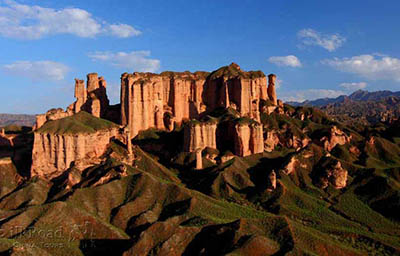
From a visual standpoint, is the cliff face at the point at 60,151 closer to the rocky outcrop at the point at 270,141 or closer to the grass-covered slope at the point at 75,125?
the grass-covered slope at the point at 75,125

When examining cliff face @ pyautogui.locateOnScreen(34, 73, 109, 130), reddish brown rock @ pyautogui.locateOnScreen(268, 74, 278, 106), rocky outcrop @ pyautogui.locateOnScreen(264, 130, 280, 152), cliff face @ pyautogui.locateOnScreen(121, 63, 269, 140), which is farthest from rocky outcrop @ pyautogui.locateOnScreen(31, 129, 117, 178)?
reddish brown rock @ pyautogui.locateOnScreen(268, 74, 278, 106)

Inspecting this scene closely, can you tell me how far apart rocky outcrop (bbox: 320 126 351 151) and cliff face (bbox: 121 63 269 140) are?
53.9ft

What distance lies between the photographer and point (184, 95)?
100812 mm

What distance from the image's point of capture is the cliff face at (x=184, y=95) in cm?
9175

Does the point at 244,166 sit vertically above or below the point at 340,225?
above

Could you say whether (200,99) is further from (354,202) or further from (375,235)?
(375,235)

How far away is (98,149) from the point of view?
78375 mm

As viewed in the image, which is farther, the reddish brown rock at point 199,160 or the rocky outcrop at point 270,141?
the rocky outcrop at point 270,141

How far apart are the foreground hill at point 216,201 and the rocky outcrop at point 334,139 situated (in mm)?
228

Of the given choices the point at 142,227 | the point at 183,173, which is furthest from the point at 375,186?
the point at 142,227

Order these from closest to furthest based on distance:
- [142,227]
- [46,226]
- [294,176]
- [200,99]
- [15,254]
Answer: [15,254], [46,226], [142,227], [294,176], [200,99]

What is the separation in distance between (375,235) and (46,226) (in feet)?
146

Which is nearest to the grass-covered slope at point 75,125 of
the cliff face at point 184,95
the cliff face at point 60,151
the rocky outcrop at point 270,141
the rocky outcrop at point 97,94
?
the cliff face at point 60,151

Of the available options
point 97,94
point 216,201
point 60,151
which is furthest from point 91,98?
point 216,201
